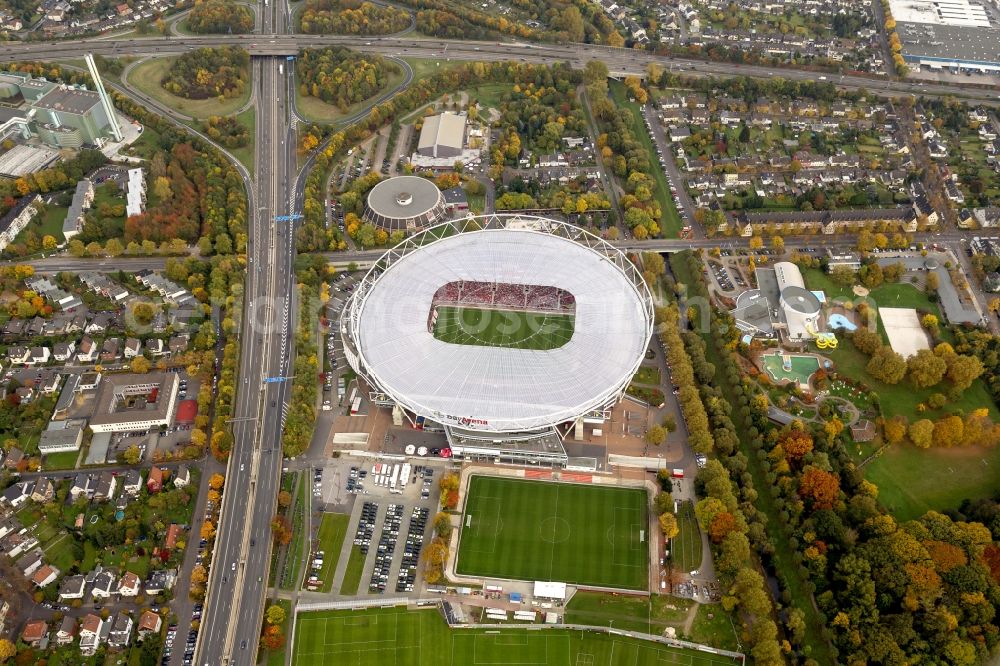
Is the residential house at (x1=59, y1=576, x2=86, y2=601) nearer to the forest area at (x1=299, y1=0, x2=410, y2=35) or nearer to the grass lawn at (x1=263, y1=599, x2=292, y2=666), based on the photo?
the grass lawn at (x1=263, y1=599, x2=292, y2=666)

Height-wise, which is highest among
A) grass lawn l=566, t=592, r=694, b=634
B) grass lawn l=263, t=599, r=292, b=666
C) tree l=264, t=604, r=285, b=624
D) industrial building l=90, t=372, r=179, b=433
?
industrial building l=90, t=372, r=179, b=433

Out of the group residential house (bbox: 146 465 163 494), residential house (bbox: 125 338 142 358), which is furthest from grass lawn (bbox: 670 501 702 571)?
residential house (bbox: 125 338 142 358)

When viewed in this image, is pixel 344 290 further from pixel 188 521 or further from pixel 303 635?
pixel 303 635

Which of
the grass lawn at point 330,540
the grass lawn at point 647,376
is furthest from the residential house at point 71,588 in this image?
the grass lawn at point 647,376

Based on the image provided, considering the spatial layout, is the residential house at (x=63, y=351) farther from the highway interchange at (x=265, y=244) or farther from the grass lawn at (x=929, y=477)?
the grass lawn at (x=929, y=477)

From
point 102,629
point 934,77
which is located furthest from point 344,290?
point 934,77

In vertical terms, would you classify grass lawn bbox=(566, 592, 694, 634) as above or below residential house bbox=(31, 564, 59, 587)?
above
